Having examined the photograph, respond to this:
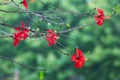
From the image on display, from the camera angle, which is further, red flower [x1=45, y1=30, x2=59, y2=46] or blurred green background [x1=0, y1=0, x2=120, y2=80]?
blurred green background [x1=0, y1=0, x2=120, y2=80]

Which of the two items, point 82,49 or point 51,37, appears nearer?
point 51,37

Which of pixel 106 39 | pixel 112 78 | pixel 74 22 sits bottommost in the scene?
pixel 112 78

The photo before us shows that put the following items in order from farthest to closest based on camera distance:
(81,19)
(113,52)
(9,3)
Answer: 1. (81,19)
2. (113,52)
3. (9,3)

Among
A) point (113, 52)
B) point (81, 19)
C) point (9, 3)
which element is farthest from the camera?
point (81, 19)

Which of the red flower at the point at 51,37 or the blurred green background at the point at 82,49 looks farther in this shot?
the blurred green background at the point at 82,49

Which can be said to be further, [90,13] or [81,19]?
[81,19]

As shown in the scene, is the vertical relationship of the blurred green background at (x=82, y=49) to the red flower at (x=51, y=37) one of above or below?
above

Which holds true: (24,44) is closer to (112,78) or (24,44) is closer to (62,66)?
(62,66)

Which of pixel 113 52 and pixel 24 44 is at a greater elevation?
pixel 24 44

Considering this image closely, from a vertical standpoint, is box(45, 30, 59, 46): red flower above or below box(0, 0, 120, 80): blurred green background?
below

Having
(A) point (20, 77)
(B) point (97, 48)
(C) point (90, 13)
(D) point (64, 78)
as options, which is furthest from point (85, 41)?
(C) point (90, 13)

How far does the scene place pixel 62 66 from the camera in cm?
1338

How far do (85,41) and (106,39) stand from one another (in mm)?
538

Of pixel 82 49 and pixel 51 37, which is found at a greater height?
pixel 82 49
